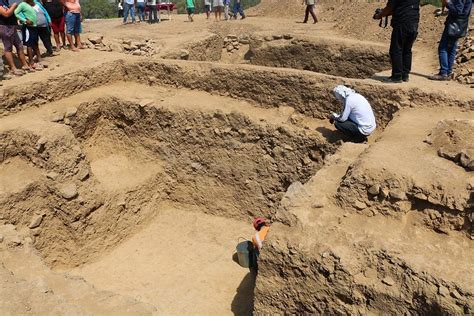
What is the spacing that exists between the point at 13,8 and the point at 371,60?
7041 mm

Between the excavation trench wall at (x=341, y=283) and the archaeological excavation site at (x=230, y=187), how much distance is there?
0.5 inches

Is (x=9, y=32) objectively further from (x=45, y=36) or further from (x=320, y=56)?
(x=320, y=56)

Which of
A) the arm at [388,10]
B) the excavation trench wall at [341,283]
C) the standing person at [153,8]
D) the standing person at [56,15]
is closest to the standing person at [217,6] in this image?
the standing person at [153,8]

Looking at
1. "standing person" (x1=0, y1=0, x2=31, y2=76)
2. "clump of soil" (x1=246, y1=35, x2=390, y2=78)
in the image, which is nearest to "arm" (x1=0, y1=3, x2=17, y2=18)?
"standing person" (x1=0, y1=0, x2=31, y2=76)

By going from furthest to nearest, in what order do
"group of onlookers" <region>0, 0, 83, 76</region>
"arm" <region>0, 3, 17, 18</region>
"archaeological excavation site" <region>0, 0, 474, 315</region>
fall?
"group of onlookers" <region>0, 0, 83, 76</region> → "arm" <region>0, 3, 17, 18</region> → "archaeological excavation site" <region>0, 0, 474, 315</region>

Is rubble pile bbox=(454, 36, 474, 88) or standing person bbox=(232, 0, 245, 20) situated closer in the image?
rubble pile bbox=(454, 36, 474, 88)

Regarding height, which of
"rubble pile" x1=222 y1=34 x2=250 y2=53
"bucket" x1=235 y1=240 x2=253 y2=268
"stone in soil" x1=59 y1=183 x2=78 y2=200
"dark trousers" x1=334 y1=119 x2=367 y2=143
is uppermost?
"rubble pile" x1=222 y1=34 x2=250 y2=53

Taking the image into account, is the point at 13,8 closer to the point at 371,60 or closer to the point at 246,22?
the point at 371,60

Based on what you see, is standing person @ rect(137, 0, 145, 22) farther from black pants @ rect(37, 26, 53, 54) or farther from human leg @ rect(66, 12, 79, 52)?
black pants @ rect(37, 26, 53, 54)

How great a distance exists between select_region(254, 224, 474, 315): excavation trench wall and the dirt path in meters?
1.49

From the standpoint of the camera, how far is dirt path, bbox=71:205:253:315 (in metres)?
5.75

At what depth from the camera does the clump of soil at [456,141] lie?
14.6ft

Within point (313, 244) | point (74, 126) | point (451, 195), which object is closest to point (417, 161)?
point (451, 195)

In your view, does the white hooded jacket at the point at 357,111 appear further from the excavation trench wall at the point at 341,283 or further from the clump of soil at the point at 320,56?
the clump of soil at the point at 320,56
